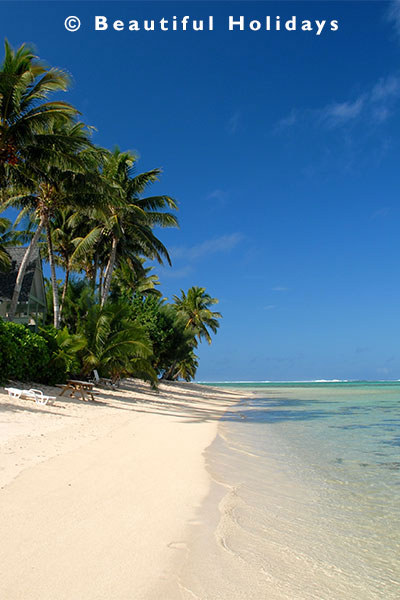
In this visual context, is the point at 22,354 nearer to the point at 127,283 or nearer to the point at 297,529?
the point at 297,529

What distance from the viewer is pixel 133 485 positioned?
16.0ft

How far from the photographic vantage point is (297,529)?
12.7 ft

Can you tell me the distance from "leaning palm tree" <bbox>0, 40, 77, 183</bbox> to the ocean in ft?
41.8

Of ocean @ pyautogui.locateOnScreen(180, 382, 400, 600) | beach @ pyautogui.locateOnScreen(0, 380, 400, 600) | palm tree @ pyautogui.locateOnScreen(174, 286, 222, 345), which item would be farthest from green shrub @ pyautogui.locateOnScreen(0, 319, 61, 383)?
palm tree @ pyautogui.locateOnScreen(174, 286, 222, 345)

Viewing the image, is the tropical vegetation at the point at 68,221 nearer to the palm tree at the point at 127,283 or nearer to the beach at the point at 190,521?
the palm tree at the point at 127,283

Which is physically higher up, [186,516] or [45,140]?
[45,140]

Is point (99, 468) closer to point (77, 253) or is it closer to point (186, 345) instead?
point (77, 253)

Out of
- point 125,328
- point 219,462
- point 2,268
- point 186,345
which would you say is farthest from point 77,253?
point 219,462

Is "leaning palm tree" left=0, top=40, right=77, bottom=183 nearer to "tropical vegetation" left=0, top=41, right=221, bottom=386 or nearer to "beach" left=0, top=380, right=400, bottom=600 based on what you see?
"tropical vegetation" left=0, top=41, right=221, bottom=386

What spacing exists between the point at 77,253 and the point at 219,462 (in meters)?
18.3

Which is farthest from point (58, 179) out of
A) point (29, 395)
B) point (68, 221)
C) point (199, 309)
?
point (199, 309)

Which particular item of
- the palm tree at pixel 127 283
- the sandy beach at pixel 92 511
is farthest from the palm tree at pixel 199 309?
the sandy beach at pixel 92 511

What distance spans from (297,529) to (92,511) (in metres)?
1.83

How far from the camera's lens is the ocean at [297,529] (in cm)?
274
